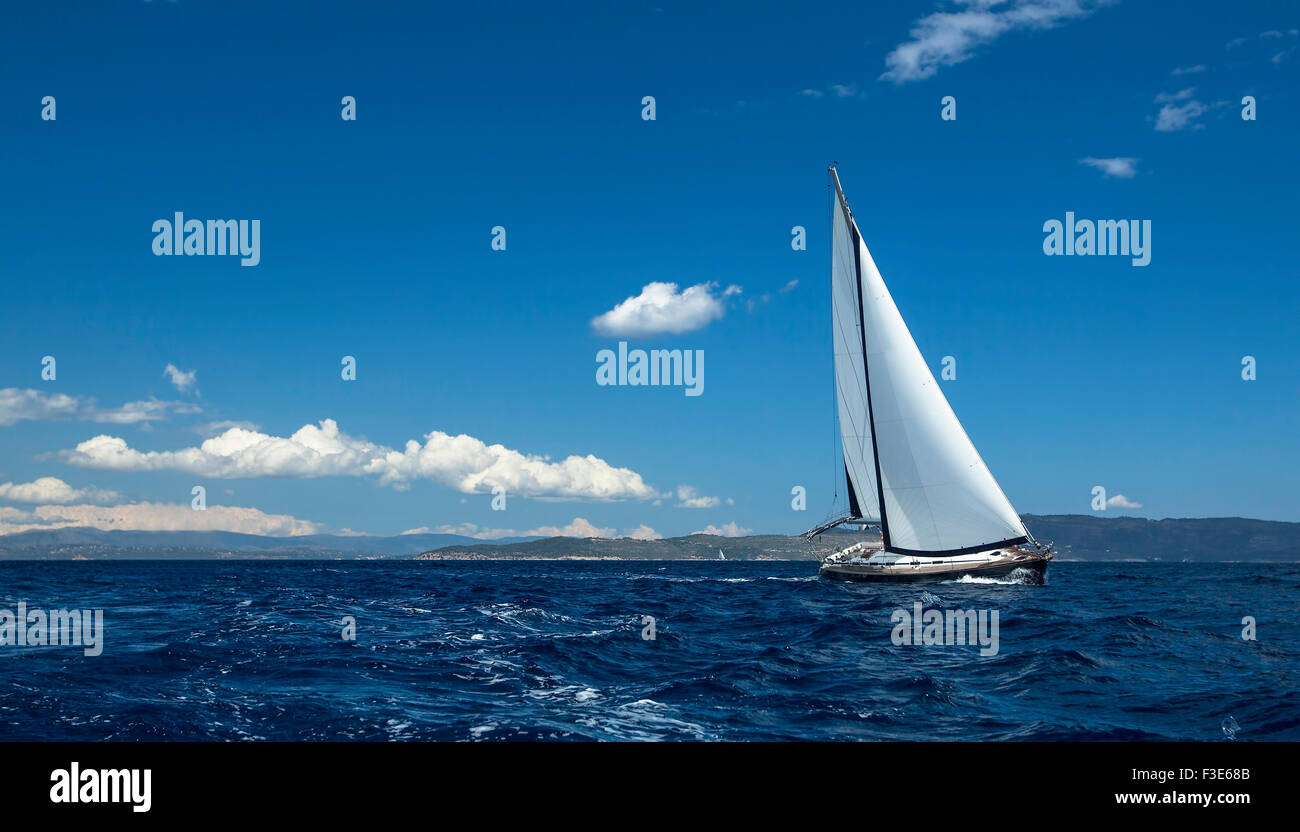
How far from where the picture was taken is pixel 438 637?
98.9 feet

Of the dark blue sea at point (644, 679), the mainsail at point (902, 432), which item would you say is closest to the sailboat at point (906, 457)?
the mainsail at point (902, 432)

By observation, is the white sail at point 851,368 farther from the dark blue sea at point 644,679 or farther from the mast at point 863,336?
the dark blue sea at point 644,679

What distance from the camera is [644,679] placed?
22.1 metres

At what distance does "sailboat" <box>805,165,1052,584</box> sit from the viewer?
56.7 meters

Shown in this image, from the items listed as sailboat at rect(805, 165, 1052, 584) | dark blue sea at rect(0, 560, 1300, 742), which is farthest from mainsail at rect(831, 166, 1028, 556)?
dark blue sea at rect(0, 560, 1300, 742)

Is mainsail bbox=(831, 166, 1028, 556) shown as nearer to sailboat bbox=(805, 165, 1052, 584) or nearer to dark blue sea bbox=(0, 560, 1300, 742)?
sailboat bbox=(805, 165, 1052, 584)

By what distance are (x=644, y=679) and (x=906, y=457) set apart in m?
41.5

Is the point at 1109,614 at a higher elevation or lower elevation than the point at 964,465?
lower

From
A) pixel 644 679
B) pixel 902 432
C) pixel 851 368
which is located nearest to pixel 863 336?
pixel 851 368

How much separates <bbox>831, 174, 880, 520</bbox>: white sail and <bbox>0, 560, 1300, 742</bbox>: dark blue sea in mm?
26726
